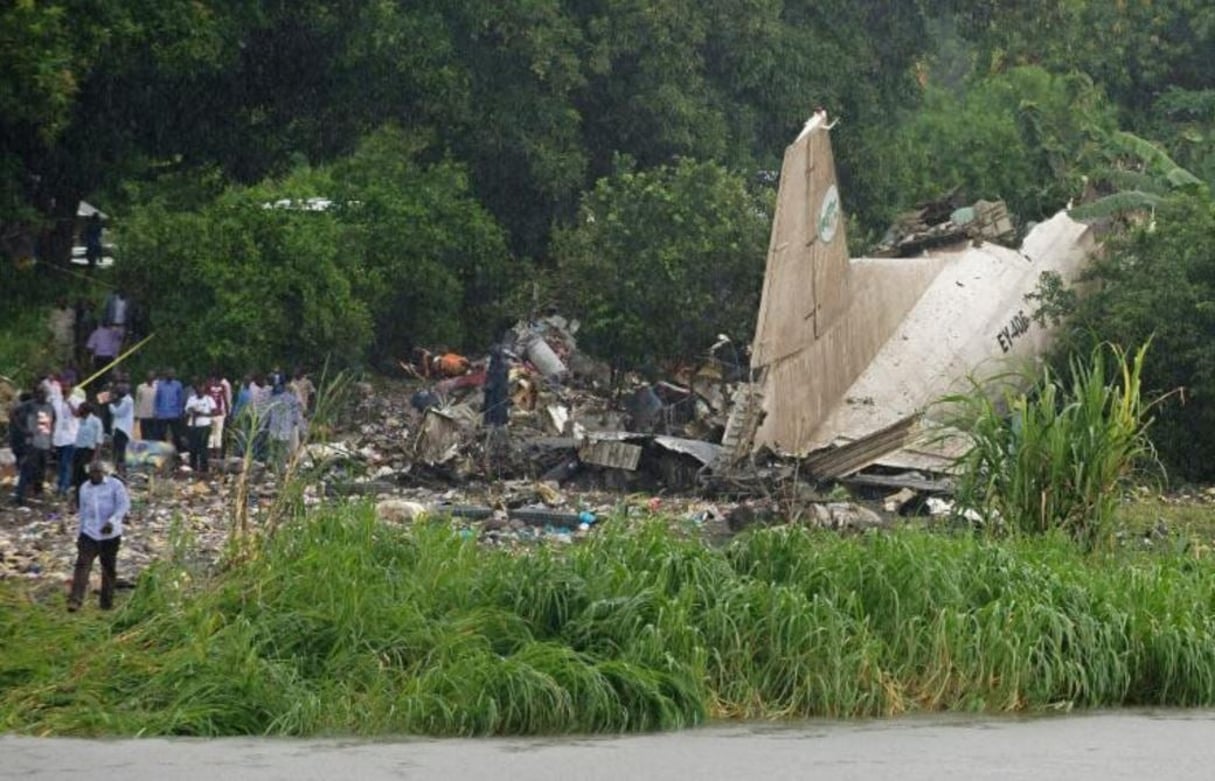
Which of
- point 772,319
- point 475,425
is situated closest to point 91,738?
point 772,319

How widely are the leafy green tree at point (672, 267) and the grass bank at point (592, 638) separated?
670 inches

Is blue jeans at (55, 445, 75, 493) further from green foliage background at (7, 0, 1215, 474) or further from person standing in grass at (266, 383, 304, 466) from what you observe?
green foliage background at (7, 0, 1215, 474)

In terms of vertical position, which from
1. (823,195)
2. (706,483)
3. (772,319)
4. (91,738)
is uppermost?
(823,195)

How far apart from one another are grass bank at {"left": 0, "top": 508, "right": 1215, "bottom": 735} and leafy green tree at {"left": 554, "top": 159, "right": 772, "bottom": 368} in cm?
1702

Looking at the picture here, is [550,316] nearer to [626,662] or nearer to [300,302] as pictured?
[300,302]

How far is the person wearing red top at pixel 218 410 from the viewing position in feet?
84.1

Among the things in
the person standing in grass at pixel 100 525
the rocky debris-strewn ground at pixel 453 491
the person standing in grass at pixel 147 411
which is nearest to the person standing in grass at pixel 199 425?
the rocky debris-strewn ground at pixel 453 491

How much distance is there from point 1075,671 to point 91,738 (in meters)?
5.86

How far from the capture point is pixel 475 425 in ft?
85.3

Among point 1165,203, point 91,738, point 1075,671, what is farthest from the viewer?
point 1165,203

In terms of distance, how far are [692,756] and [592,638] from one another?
5.37 feet

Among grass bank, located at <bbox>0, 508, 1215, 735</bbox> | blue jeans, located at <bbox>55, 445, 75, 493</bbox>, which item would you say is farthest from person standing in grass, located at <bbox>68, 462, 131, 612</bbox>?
blue jeans, located at <bbox>55, 445, 75, 493</bbox>

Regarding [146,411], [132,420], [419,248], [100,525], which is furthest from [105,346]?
[100,525]

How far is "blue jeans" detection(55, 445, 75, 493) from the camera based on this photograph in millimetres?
22219
